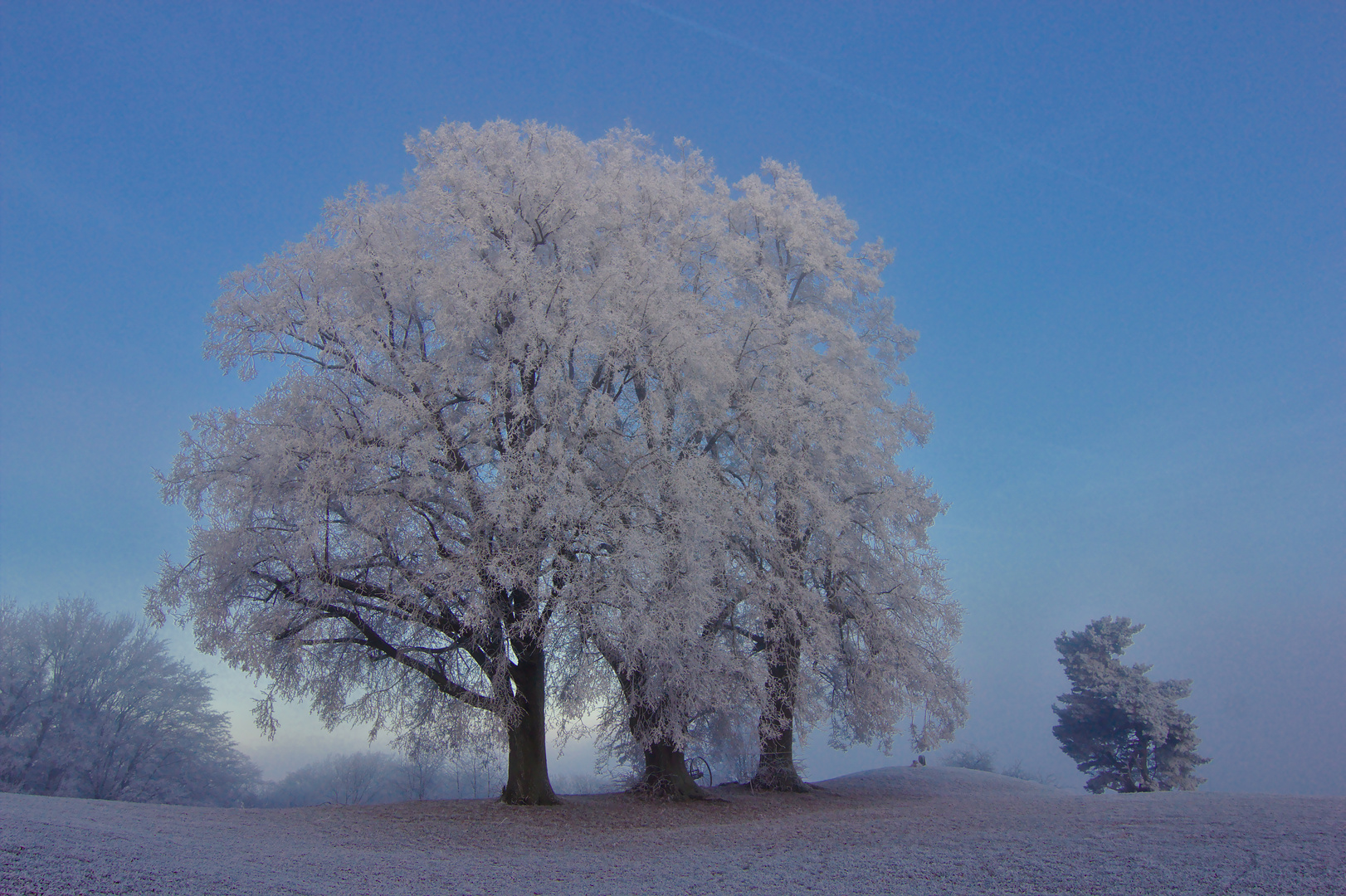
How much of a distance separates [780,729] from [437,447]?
941 cm

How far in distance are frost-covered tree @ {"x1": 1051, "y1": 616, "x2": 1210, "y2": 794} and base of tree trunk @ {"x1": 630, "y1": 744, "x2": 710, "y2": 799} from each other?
17.1m

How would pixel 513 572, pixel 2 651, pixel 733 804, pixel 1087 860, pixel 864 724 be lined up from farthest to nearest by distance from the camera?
pixel 2 651, pixel 864 724, pixel 733 804, pixel 513 572, pixel 1087 860

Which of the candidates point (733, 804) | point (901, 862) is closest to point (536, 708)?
point (733, 804)

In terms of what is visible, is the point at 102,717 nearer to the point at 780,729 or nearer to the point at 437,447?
the point at 437,447

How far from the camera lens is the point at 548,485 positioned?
11.9m

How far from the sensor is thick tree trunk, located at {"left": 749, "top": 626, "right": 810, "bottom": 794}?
15094 mm

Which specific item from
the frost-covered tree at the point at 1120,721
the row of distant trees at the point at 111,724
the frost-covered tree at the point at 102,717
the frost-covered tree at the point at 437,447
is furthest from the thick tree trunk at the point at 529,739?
the frost-covered tree at the point at 1120,721

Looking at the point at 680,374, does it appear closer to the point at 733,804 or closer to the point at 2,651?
the point at 733,804

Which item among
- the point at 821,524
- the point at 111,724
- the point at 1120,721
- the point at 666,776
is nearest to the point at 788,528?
Answer: the point at 821,524

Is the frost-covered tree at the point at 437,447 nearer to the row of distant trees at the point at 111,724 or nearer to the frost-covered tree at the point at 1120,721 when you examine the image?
the row of distant trees at the point at 111,724

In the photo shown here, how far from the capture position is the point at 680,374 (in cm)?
1468

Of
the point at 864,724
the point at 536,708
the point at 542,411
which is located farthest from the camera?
the point at 864,724

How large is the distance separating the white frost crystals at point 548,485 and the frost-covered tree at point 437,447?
58 millimetres

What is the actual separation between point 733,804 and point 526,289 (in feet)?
36.2
